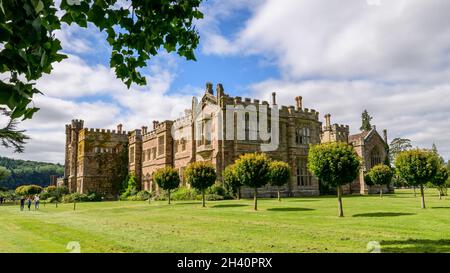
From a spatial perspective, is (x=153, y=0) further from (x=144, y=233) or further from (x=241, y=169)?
(x=241, y=169)

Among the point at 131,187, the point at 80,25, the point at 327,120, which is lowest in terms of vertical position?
the point at 131,187

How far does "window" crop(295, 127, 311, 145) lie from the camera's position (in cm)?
3941

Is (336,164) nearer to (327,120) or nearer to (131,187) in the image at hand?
(131,187)

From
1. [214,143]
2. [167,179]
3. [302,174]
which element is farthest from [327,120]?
[167,179]

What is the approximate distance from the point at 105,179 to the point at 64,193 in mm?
6137

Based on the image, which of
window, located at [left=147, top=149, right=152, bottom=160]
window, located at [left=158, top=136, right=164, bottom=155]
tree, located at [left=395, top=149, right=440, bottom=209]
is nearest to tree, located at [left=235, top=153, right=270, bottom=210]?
tree, located at [left=395, top=149, right=440, bottom=209]

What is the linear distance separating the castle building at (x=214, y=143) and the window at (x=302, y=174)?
0.36ft

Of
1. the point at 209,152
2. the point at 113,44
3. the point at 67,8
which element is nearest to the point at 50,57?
the point at 67,8

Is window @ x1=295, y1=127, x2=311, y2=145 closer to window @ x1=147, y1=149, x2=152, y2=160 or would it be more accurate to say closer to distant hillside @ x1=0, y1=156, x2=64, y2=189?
window @ x1=147, y1=149, x2=152, y2=160

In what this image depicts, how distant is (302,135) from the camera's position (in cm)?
3978

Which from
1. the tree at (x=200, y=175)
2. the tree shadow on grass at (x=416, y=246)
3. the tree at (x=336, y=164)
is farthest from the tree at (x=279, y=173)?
the tree shadow on grass at (x=416, y=246)

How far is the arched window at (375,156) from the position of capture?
48.6m

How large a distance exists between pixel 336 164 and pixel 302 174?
2151 centimetres

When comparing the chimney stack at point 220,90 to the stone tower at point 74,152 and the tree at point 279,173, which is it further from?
the stone tower at point 74,152
